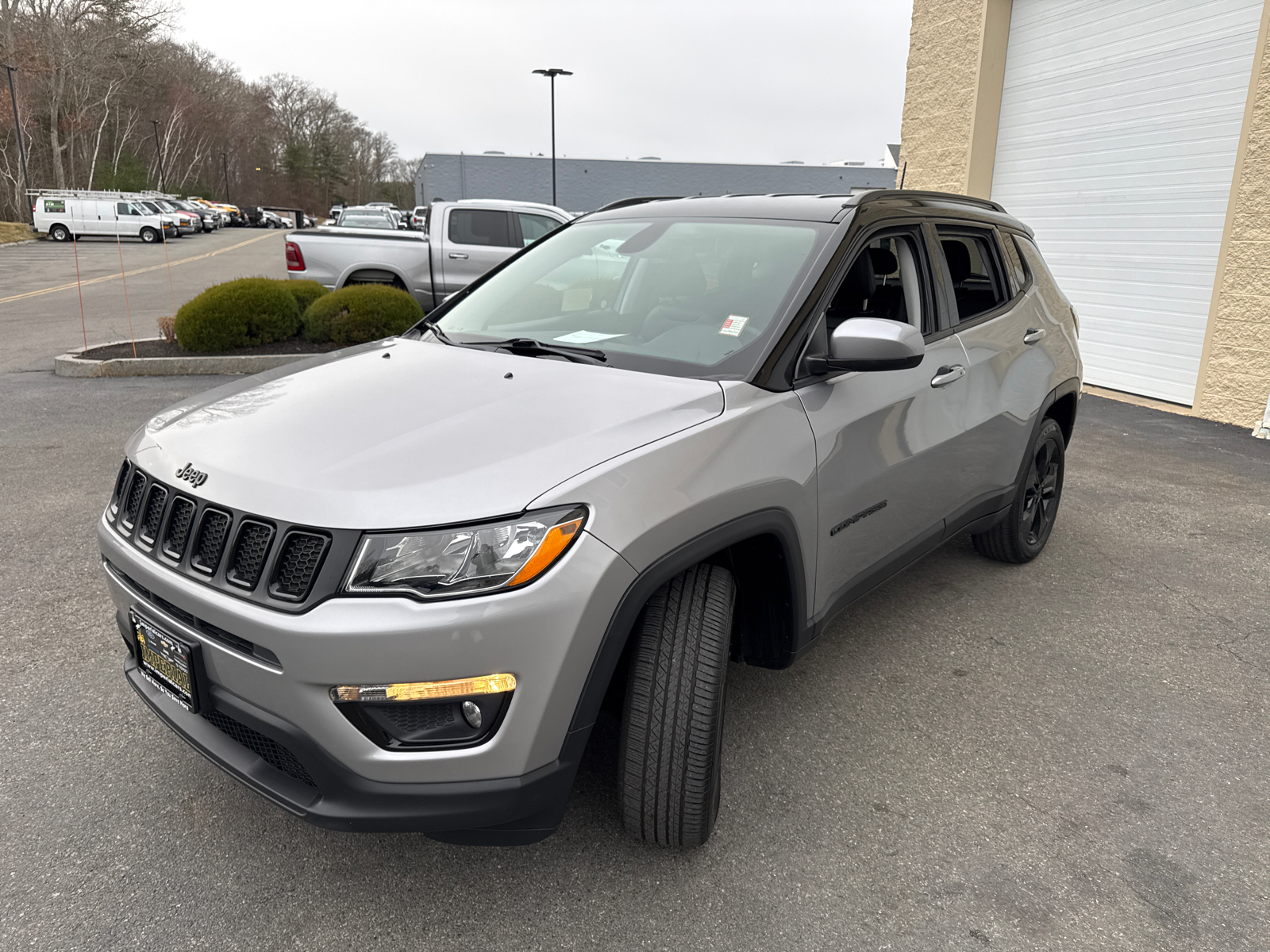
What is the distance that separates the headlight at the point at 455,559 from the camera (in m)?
1.91

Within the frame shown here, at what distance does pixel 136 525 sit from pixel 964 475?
2.88 m

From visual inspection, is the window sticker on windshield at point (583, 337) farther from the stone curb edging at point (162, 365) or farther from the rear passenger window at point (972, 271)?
the stone curb edging at point (162, 365)

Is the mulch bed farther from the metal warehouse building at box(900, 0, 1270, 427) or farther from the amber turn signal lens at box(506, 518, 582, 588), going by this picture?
the amber turn signal lens at box(506, 518, 582, 588)

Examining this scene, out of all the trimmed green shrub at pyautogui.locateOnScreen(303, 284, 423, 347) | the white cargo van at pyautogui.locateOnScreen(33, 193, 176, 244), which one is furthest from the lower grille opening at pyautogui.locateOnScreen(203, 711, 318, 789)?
the white cargo van at pyautogui.locateOnScreen(33, 193, 176, 244)

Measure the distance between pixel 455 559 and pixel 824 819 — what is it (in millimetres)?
1415

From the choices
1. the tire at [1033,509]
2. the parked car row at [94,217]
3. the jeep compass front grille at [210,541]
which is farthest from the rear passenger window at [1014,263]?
the parked car row at [94,217]

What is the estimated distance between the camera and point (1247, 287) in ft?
28.0

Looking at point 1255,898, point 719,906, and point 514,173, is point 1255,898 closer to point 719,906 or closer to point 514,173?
point 719,906

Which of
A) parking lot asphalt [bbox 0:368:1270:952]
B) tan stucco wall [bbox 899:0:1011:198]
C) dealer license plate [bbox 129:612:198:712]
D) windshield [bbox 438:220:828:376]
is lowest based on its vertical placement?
parking lot asphalt [bbox 0:368:1270:952]

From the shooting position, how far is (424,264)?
38.9 ft

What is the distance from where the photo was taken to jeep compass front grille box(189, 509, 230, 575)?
6.90ft

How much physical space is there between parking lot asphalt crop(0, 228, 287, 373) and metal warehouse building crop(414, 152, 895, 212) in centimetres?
1763

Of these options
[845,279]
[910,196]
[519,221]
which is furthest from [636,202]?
[519,221]

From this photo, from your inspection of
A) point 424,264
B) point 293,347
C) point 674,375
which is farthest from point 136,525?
point 424,264
